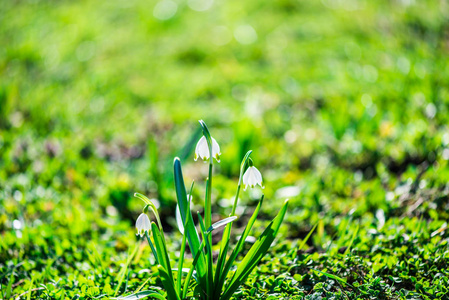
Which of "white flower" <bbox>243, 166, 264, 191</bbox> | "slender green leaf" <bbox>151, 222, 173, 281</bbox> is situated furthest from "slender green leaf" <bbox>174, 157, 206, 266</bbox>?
"white flower" <bbox>243, 166, 264, 191</bbox>

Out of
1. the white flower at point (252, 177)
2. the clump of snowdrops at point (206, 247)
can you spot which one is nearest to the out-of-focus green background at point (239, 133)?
the clump of snowdrops at point (206, 247)

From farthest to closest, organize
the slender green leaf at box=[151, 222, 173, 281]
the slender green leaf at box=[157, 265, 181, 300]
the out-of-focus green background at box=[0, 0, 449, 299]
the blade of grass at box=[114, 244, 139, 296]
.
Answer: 1. the out-of-focus green background at box=[0, 0, 449, 299]
2. the blade of grass at box=[114, 244, 139, 296]
3. the slender green leaf at box=[151, 222, 173, 281]
4. the slender green leaf at box=[157, 265, 181, 300]

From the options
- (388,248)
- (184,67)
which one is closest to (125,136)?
(184,67)

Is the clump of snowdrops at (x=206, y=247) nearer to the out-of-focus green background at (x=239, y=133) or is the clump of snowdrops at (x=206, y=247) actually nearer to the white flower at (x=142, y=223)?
the white flower at (x=142, y=223)

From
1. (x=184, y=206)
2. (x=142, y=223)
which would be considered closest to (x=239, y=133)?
(x=184, y=206)

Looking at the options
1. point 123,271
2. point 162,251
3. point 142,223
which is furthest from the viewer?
point 123,271

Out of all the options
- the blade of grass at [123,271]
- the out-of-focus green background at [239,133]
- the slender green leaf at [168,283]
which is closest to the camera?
the slender green leaf at [168,283]

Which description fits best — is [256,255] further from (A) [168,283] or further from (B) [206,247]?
(A) [168,283]

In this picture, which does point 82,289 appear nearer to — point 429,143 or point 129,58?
point 429,143

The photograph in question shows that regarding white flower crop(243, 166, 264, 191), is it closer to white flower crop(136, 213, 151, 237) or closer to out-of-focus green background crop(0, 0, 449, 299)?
white flower crop(136, 213, 151, 237)
